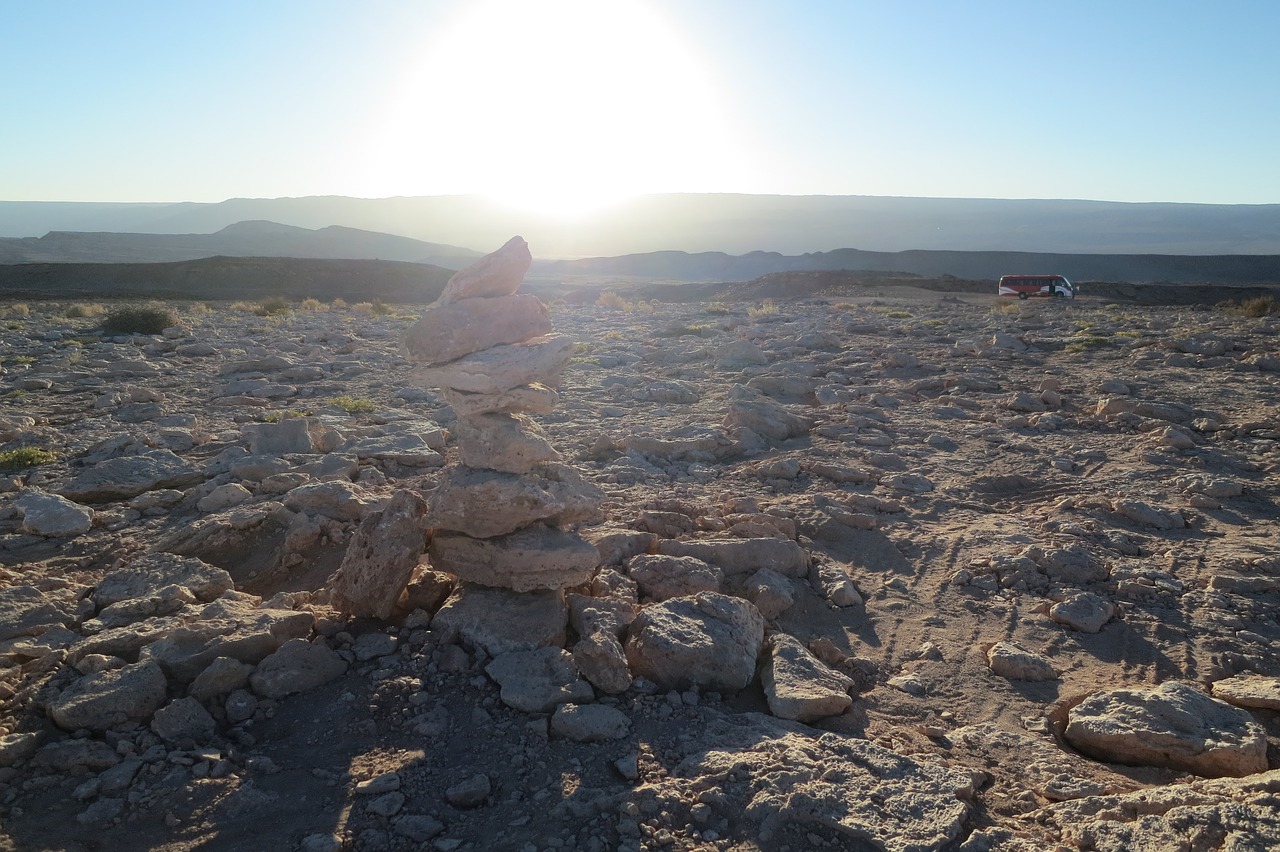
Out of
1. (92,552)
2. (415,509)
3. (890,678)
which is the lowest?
(890,678)

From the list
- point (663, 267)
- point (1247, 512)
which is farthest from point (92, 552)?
point (663, 267)

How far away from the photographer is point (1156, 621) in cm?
487

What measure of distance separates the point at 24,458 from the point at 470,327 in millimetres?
5059

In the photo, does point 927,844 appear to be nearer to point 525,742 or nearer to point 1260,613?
point 525,742

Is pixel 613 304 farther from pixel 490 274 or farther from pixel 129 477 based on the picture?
pixel 490 274

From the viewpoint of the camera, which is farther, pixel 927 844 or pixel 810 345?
pixel 810 345

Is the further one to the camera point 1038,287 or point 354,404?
point 1038,287

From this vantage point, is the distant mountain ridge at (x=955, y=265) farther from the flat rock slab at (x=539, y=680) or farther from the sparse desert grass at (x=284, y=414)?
the flat rock slab at (x=539, y=680)

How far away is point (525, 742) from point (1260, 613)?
178 inches

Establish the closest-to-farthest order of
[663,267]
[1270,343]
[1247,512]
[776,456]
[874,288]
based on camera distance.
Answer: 1. [1247,512]
2. [776,456]
3. [1270,343]
4. [874,288]
5. [663,267]

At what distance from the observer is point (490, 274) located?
4863 millimetres

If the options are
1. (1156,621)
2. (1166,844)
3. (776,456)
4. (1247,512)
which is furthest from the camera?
(776,456)

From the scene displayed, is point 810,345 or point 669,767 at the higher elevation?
point 810,345

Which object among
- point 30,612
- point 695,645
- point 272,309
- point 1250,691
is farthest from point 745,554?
point 272,309
